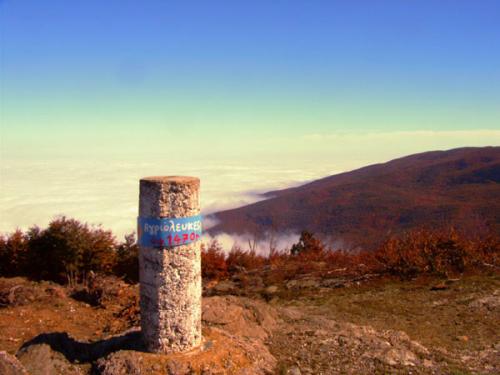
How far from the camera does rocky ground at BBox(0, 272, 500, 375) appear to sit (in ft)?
16.2

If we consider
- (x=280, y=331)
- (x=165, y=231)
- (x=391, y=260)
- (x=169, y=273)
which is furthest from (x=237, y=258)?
(x=165, y=231)

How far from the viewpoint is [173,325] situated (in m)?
4.88

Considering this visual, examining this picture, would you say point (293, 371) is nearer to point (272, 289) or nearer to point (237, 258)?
point (272, 289)

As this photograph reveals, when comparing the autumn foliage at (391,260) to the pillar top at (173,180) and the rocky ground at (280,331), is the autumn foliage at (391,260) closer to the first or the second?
the rocky ground at (280,331)

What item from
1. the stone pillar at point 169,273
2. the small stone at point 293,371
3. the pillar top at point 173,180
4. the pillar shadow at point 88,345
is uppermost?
the pillar top at point 173,180

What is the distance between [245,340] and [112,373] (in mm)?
1845

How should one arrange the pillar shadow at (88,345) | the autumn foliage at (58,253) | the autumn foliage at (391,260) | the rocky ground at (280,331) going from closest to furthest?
the rocky ground at (280,331), the pillar shadow at (88,345), the autumn foliage at (58,253), the autumn foliage at (391,260)

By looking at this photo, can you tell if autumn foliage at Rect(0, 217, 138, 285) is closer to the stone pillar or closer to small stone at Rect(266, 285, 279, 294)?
small stone at Rect(266, 285, 279, 294)

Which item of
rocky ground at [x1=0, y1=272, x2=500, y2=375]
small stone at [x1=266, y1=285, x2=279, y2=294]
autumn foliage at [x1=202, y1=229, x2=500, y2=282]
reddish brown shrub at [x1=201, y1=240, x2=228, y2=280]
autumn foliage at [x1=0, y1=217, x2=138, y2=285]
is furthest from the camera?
reddish brown shrub at [x1=201, y1=240, x2=228, y2=280]

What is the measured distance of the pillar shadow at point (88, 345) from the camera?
505 centimetres

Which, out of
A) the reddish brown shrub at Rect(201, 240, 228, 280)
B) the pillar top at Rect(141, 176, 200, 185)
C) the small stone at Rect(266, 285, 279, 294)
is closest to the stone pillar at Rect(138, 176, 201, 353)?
the pillar top at Rect(141, 176, 200, 185)

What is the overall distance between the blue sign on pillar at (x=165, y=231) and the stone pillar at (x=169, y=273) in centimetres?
2

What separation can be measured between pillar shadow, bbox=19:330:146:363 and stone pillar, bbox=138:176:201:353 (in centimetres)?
→ 34

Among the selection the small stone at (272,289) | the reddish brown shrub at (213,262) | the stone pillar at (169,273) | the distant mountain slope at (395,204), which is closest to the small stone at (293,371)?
the stone pillar at (169,273)
